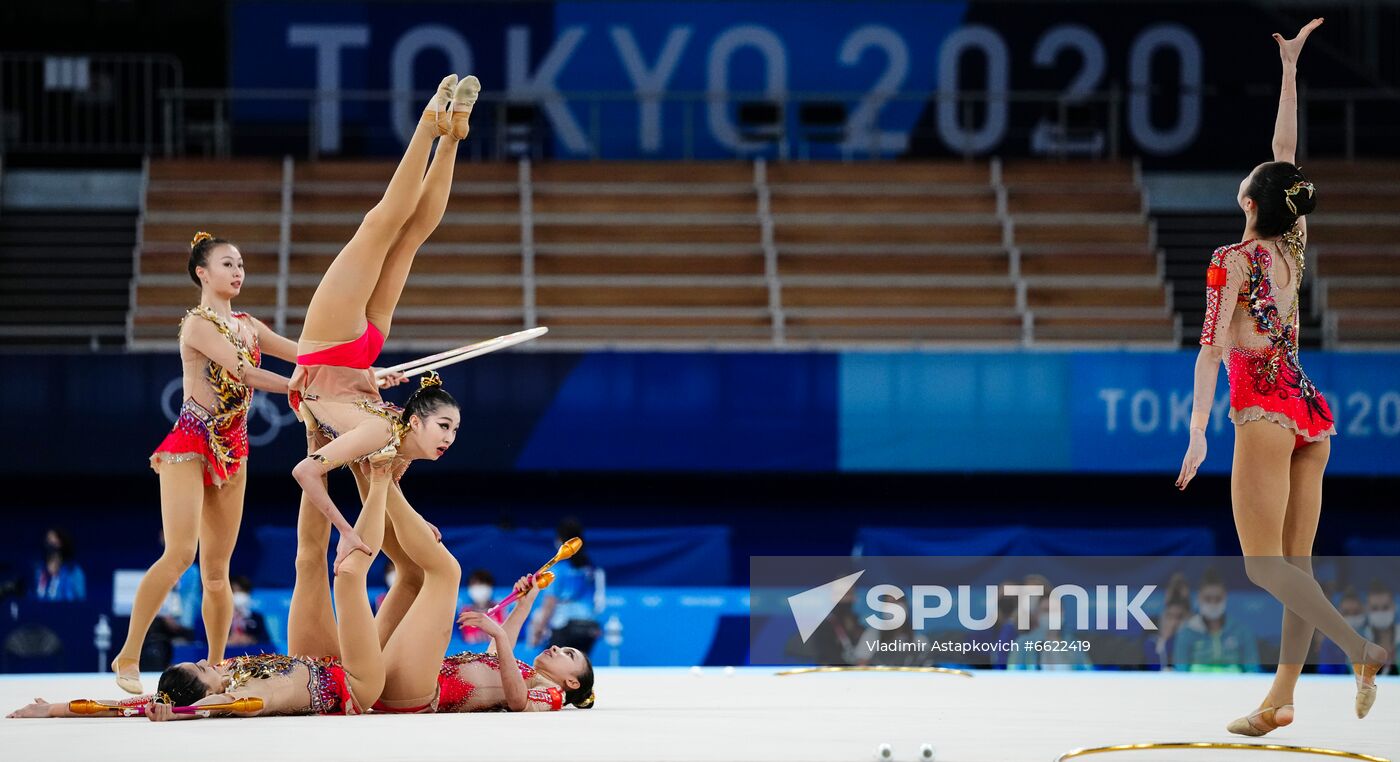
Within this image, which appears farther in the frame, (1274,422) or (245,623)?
(245,623)

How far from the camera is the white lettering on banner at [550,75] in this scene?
13.9 m

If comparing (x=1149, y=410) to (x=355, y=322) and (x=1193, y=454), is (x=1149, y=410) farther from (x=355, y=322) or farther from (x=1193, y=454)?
(x=355, y=322)

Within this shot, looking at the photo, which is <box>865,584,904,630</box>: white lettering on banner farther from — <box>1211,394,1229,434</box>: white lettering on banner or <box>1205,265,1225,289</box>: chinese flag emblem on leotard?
<box>1211,394,1229,434</box>: white lettering on banner

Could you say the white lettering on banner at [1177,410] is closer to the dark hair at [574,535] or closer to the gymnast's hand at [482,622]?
the dark hair at [574,535]

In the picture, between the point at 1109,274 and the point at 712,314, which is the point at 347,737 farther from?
the point at 1109,274

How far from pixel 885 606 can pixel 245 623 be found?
3.77 meters

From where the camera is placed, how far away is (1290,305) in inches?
169

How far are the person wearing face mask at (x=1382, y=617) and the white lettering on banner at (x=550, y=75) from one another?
25.3ft

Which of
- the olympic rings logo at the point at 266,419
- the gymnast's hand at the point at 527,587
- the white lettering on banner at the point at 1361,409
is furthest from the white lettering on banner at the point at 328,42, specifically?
the gymnast's hand at the point at 527,587

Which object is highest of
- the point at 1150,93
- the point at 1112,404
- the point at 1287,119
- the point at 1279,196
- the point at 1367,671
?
the point at 1150,93

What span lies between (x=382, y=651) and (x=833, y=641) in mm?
3691

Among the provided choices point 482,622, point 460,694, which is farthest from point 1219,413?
point 482,622

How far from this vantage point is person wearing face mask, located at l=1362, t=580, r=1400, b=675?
8234 mm

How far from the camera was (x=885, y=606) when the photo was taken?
6.44 metres
